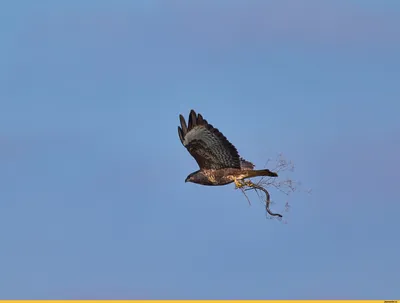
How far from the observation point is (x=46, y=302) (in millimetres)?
15586

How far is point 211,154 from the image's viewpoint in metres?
17.1

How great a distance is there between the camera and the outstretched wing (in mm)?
16672

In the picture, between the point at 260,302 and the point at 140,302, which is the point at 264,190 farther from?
the point at 140,302

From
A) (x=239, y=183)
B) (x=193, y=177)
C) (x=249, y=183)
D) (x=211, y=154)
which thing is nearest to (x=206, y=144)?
(x=211, y=154)

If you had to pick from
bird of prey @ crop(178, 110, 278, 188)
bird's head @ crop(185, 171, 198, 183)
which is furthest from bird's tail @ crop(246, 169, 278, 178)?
bird's head @ crop(185, 171, 198, 183)

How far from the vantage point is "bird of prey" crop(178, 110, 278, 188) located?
16.7 m

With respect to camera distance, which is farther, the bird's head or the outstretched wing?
the bird's head

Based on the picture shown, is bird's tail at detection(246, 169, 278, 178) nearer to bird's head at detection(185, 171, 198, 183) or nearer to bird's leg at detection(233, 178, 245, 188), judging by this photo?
bird's leg at detection(233, 178, 245, 188)

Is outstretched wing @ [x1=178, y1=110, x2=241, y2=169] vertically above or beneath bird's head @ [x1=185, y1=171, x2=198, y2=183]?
above

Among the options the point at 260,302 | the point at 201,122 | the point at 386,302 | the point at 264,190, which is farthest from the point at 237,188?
the point at 386,302

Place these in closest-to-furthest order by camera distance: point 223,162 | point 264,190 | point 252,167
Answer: point 264,190 < point 223,162 < point 252,167

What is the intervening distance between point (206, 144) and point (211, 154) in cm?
35

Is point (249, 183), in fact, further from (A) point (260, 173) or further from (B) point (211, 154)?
(B) point (211, 154)

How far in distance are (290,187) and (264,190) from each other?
3.75 ft
